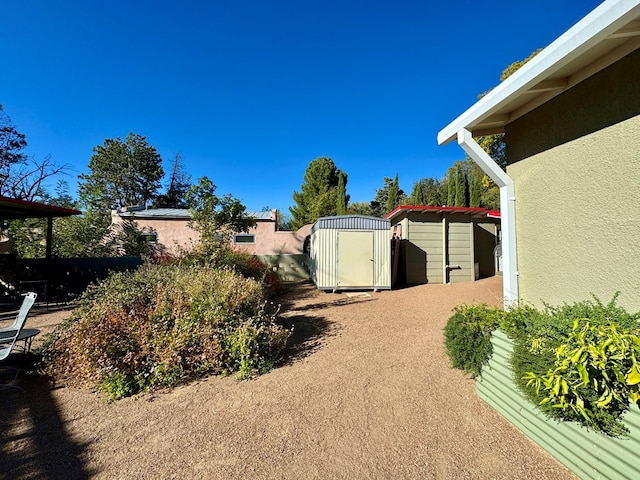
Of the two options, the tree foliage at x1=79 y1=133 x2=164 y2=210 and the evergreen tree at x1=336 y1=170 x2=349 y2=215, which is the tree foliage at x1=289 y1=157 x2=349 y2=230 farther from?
the tree foliage at x1=79 y1=133 x2=164 y2=210

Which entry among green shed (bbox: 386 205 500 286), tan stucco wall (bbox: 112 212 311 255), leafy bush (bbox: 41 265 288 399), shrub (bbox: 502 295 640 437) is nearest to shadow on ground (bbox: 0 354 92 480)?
leafy bush (bbox: 41 265 288 399)

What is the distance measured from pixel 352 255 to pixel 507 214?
5.84 m

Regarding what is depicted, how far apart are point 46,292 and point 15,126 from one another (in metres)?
16.9

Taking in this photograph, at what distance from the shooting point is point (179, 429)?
2.49m

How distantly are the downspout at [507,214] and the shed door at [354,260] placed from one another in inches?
224

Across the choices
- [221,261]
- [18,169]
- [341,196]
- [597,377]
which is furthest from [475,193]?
[18,169]

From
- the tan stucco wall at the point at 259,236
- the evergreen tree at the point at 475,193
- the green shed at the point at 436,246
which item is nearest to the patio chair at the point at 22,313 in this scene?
the green shed at the point at 436,246

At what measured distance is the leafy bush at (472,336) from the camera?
269 centimetres

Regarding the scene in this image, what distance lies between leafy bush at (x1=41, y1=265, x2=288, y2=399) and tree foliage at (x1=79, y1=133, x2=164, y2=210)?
99.3 ft

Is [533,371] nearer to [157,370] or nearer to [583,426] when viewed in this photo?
[583,426]

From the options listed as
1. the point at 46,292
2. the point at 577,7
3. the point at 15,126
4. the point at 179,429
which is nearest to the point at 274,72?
the point at 577,7

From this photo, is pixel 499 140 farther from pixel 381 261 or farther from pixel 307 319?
pixel 307 319

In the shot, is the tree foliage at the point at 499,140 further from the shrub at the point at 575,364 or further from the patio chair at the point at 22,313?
the patio chair at the point at 22,313

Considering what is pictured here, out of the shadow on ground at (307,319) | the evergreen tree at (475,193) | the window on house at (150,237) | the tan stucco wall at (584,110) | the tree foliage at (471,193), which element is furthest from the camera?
the evergreen tree at (475,193)
